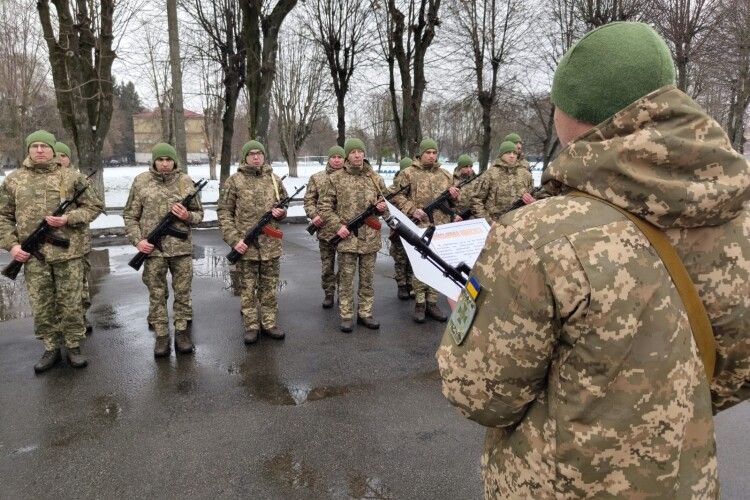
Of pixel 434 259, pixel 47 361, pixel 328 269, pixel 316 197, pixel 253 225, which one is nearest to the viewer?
pixel 434 259

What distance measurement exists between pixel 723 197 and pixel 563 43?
20766 mm

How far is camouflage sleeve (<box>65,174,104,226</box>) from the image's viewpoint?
4.52m

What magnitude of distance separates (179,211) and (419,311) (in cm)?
301

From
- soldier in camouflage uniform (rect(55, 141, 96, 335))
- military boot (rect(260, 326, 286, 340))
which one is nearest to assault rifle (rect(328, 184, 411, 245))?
military boot (rect(260, 326, 286, 340))

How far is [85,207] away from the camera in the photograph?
467 cm

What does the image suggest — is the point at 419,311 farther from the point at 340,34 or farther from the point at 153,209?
the point at 340,34

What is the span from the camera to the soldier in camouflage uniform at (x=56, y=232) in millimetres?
4473

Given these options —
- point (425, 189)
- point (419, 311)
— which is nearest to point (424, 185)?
point (425, 189)

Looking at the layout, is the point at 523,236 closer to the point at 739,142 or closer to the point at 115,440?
the point at 115,440

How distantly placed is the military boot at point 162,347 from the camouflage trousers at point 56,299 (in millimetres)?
669

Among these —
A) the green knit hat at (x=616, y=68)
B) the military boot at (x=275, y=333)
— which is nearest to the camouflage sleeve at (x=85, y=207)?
the military boot at (x=275, y=333)

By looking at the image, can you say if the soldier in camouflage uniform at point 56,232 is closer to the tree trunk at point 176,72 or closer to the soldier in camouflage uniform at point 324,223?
the soldier in camouflage uniform at point 324,223

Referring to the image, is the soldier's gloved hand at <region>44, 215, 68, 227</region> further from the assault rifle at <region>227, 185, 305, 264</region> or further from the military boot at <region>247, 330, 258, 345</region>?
the military boot at <region>247, 330, 258, 345</region>

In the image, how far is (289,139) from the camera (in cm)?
3550
